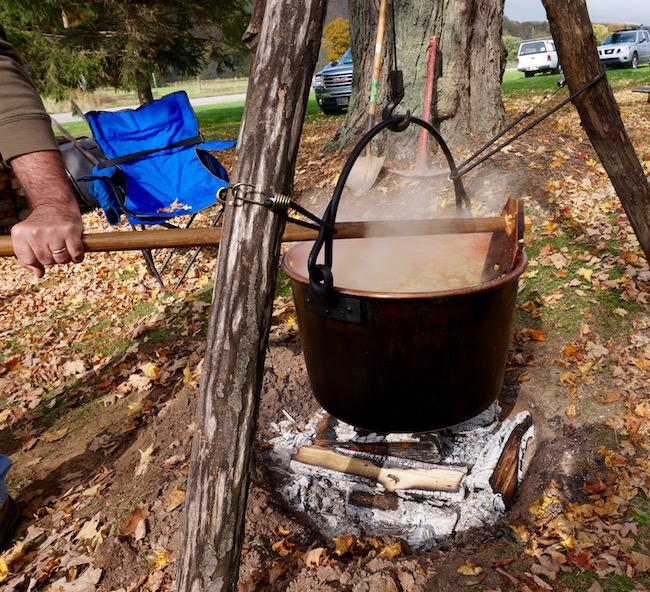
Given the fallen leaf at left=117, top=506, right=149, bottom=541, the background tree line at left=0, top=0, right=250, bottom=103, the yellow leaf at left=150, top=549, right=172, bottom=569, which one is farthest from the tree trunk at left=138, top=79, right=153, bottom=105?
the yellow leaf at left=150, top=549, right=172, bottom=569

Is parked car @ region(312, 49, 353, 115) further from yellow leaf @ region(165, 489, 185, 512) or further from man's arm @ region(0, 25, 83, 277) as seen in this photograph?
yellow leaf @ region(165, 489, 185, 512)

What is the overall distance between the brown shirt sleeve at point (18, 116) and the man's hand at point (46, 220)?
0.04m

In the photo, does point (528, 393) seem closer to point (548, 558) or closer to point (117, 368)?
point (548, 558)

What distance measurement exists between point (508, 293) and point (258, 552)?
157 cm

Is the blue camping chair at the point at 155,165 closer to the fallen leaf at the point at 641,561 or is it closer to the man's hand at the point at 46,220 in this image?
the man's hand at the point at 46,220

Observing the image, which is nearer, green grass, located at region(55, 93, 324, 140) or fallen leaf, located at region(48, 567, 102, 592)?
fallen leaf, located at region(48, 567, 102, 592)

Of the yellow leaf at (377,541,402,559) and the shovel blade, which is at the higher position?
the shovel blade

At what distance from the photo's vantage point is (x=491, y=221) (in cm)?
221

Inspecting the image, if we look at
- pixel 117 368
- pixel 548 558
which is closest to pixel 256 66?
pixel 548 558

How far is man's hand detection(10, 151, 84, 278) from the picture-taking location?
191 cm

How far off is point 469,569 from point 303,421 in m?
1.33

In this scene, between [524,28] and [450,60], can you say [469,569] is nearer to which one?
[450,60]

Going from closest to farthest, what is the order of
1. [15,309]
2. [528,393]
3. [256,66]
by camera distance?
[256,66] → [528,393] → [15,309]

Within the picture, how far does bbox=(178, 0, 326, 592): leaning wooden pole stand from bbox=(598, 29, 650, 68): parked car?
2089cm
